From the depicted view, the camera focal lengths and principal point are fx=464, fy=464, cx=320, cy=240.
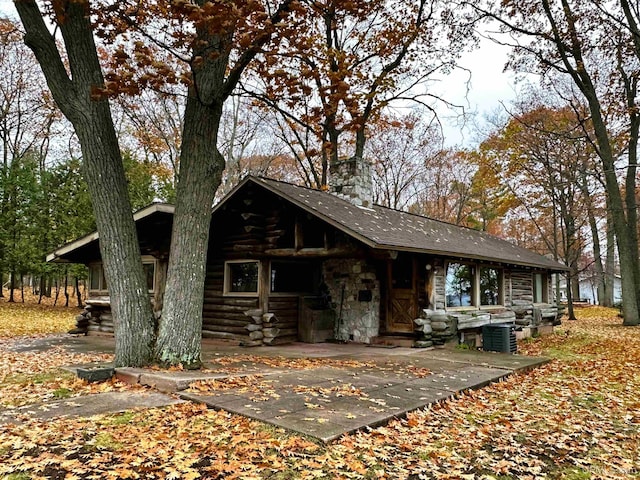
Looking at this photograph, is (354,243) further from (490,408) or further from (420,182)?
(420,182)

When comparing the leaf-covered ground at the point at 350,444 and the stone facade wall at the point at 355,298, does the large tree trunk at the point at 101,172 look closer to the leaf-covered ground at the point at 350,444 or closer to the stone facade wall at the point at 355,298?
the leaf-covered ground at the point at 350,444

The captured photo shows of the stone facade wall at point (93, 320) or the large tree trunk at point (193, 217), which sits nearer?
the large tree trunk at point (193, 217)

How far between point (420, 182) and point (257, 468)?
25532 millimetres

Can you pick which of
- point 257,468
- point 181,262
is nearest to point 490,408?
point 257,468

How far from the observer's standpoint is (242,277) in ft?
38.0

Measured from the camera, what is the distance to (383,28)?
680 inches

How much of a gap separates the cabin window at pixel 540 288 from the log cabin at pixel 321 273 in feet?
14.0

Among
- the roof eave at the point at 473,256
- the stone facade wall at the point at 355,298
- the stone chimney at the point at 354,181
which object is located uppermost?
the stone chimney at the point at 354,181

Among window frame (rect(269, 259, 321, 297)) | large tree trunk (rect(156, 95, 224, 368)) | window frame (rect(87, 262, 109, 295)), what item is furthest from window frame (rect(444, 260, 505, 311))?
window frame (rect(87, 262, 109, 295))

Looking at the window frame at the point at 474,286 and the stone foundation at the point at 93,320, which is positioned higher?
the window frame at the point at 474,286

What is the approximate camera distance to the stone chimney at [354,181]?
40.4 ft

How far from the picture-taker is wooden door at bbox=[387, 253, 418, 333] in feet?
35.7

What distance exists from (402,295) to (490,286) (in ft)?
11.7

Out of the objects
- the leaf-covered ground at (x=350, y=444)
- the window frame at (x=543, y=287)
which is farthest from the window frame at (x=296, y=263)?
the window frame at (x=543, y=287)
